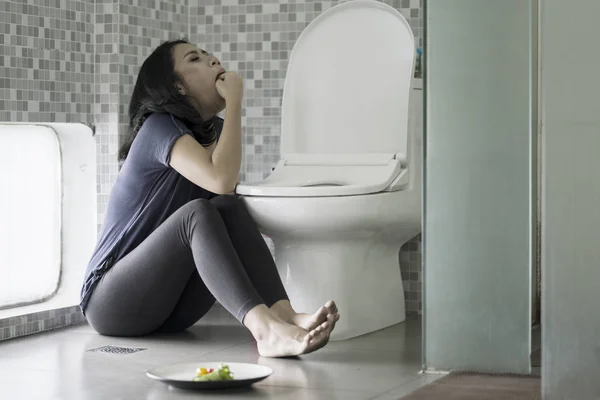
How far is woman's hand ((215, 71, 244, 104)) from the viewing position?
285 cm

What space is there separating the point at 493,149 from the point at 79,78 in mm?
1537

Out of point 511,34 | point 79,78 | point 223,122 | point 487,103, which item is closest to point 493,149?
point 487,103

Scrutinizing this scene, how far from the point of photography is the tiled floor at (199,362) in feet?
7.28

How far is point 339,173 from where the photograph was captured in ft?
10.0

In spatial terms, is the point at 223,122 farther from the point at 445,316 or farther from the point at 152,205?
the point at 445,316

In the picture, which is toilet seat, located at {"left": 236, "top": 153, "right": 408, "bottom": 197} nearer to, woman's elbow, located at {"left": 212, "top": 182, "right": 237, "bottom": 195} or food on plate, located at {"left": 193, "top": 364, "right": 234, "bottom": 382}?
woman's elbow, located at {"left": 212, "top": 182, "right": 237, "bottom": 195}

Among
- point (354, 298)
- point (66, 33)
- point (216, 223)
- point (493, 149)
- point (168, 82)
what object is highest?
point (66, 33)

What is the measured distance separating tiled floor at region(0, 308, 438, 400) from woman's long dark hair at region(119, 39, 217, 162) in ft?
1.96

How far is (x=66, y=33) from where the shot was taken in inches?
126

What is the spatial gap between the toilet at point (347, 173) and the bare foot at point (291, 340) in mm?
365

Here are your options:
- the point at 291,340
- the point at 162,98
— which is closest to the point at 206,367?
the point at 291,340

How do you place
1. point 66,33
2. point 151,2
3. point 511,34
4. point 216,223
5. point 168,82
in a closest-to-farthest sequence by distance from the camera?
point 511,34, point 216,223, point 168,82, point 66,33, point 151,2

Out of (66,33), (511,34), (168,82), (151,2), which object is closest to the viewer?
(511,34)

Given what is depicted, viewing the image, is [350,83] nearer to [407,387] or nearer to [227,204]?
[227,204]
